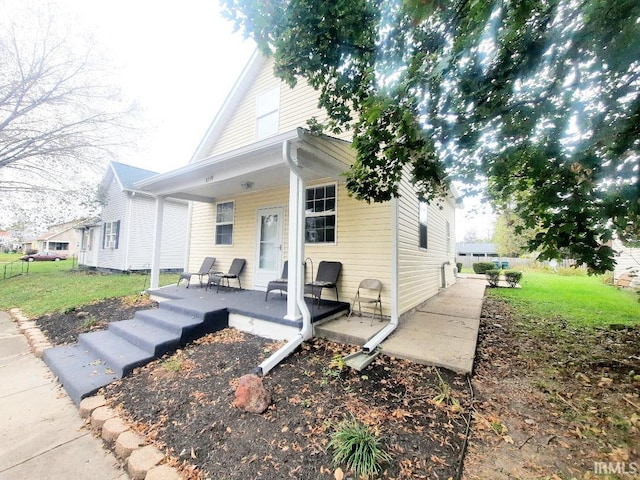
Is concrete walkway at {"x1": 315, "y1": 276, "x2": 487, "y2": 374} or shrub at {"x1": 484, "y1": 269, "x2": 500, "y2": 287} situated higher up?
shrub at {"x1": 484, "y1": 269, "x2": 500, "y2": 287}

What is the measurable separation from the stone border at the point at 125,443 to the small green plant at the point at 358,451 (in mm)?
1170

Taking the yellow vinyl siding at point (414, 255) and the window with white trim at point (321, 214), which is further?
the window with white trim at point (321, 214)

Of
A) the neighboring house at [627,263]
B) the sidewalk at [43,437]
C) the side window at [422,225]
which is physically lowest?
the sidewalk at [43,437]

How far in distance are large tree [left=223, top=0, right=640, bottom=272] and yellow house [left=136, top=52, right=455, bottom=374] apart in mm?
1132

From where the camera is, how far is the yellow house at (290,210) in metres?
4.44

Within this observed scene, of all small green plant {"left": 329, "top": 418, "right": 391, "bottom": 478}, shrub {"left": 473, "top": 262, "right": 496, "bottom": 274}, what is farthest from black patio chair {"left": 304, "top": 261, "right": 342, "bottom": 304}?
shrub {"left": 473, "top": 262, "right": 496, "bottom": 274}

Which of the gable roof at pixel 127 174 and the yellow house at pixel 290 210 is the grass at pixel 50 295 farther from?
the gable roof at pixel 127 174

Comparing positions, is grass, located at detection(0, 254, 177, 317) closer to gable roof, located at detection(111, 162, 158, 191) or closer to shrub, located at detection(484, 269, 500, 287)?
gable roof, located at detection(111, 162, 158, 191)

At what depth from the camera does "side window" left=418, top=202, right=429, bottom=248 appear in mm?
7018

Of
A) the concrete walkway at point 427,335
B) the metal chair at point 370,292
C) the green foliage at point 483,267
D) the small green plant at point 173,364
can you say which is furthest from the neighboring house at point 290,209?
the green foliage at point 483,267

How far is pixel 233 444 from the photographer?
2334 millimetres

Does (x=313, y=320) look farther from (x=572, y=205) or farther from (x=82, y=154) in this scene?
(x=82, y=154)

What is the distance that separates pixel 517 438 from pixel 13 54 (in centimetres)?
1690

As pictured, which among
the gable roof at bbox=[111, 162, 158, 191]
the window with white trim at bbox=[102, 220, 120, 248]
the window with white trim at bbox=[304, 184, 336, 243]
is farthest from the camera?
the window with white trim at bbox=[102, 220, 120, 248]
